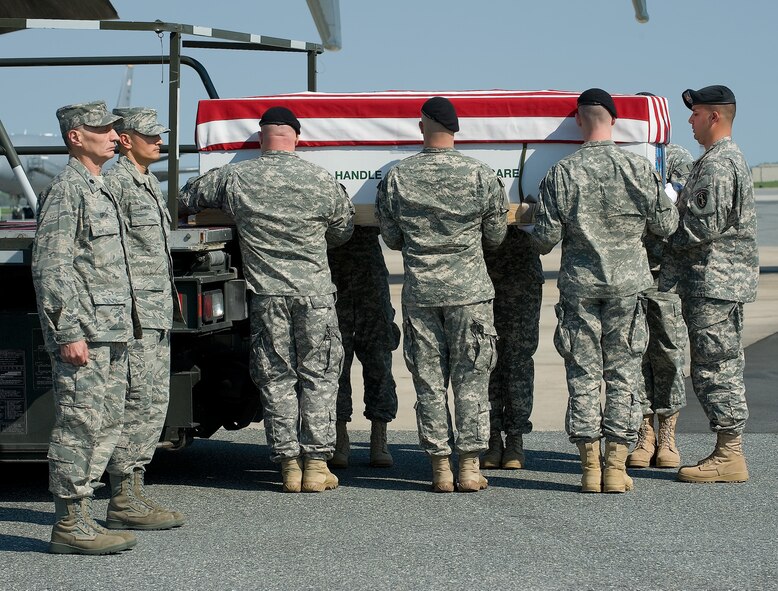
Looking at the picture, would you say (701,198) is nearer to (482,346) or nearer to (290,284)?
(482,346)

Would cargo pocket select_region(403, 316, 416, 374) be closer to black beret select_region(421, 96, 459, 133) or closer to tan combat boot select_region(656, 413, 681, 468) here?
black beret select_region(421, 96, 459, 133)

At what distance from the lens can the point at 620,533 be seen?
4.95 metres

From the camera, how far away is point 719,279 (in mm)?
6059

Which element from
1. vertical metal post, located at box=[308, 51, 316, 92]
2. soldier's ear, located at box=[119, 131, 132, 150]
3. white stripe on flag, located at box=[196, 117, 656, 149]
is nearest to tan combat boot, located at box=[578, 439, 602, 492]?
white stripe on flag, located at box=[196, 117, 656, 149]

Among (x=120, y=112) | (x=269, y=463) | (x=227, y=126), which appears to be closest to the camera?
(x=120, y=112)

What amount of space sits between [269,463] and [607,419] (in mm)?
1982

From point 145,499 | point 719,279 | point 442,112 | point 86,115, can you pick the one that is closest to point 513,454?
point 719,279

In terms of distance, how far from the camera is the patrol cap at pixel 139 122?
17.6 ft

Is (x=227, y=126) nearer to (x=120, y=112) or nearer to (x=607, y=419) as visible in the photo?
(x=120, y=112)

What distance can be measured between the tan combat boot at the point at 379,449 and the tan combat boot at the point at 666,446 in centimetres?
141

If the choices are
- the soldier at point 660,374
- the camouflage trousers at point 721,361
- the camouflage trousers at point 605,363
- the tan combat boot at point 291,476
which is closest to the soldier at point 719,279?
the camouflage trousers at point 721,361

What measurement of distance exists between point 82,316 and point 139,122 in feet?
3.59

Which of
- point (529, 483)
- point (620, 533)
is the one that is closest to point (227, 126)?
point (529, 483)

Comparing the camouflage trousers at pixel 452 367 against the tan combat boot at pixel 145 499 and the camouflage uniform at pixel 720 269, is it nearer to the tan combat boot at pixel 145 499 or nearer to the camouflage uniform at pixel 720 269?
the camouflage uniform at pixel 720 269
